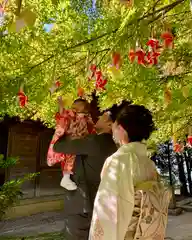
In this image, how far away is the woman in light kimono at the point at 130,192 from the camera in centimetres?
130

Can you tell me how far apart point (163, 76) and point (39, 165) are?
572 centimetres

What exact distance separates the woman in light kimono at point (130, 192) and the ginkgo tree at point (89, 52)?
0.56 m

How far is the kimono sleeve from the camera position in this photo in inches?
50.5

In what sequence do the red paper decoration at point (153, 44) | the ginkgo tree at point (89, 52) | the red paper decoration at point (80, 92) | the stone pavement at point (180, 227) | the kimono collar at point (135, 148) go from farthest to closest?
the stone pavement at point (180, 227), the red paper decoration at point (80, 92), the red paper decoration at point (153, 44), the ginkgo tree at point (89, 52), the kimono collar at point (135, 148)

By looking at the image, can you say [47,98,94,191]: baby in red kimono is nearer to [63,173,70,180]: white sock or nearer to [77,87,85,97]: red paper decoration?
[63,173,70,180]: white sock

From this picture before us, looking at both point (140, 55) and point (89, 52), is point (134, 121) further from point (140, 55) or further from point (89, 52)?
point (89, 52)

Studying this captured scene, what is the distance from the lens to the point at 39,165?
25.2ft

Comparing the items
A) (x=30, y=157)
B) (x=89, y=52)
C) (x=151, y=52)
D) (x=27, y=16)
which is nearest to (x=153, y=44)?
(x=151, y=52)

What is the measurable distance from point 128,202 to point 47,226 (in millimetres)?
5551

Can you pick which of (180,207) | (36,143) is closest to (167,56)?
(36,143)

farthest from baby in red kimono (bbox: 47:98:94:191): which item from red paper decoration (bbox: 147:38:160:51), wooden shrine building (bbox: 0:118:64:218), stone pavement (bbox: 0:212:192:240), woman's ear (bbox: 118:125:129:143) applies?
wooden shrine building (bbox: 0:118:64:218)

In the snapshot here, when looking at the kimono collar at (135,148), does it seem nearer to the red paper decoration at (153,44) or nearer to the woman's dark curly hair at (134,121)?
the woman's dark curly hair at (134,121)

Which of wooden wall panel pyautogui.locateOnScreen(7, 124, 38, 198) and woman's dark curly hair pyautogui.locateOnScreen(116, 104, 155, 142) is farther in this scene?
wooden wall panel pyautogui.locateOnScreen(7, 124, 38, 198)

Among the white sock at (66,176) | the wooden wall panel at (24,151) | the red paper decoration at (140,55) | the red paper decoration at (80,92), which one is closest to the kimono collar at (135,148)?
the white sock at (66,176)
